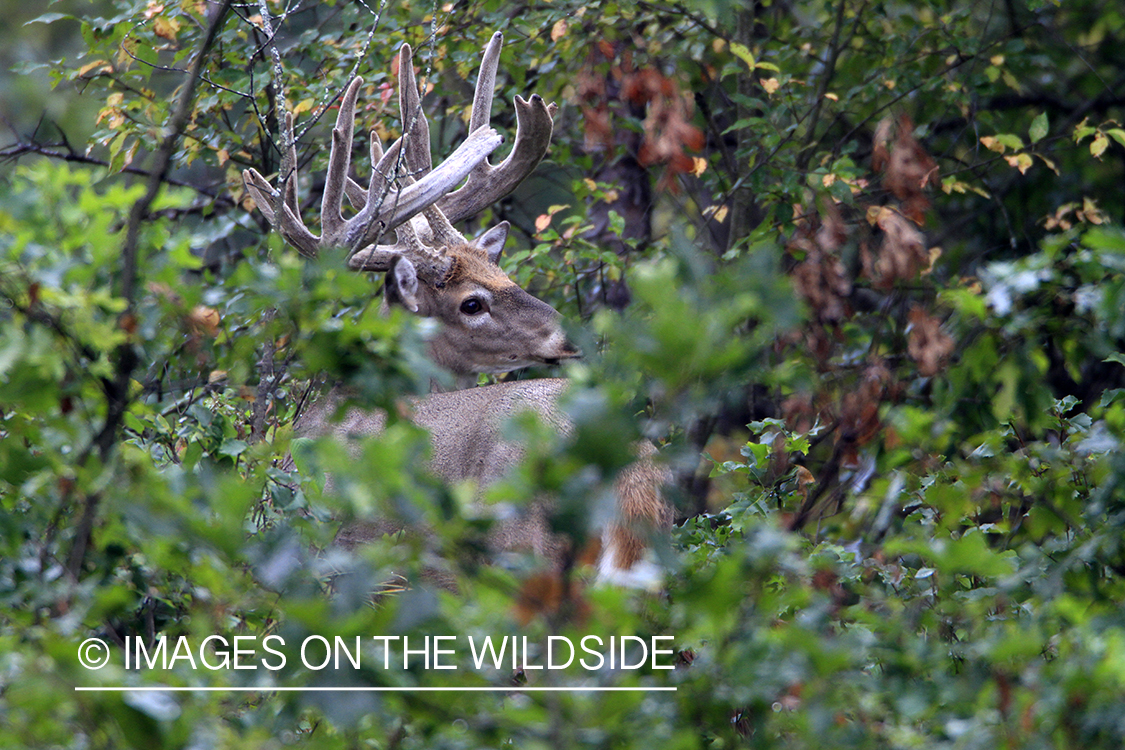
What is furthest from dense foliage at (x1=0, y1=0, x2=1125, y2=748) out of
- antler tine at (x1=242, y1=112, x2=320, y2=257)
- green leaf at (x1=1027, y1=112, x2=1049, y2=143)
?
green leaf at (x1=1027, y1=112, x2=1049, y2=143)

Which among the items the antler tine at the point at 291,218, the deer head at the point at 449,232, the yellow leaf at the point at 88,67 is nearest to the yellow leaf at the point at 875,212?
the deer head at the point at 449,232

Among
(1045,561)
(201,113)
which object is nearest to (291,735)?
(1045,561)

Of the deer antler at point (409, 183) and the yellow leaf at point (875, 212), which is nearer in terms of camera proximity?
the deer antler at point (409, 183)

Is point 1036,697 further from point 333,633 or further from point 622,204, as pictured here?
point 622,204

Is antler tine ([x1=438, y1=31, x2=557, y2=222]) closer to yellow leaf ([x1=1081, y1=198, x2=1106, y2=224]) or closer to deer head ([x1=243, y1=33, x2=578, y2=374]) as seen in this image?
deer head ([x1=243, y1=33, x2=578, y2=374])

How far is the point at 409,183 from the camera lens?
507cm

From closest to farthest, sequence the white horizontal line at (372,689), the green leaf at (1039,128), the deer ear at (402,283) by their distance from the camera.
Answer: the white horizontal line at (372,689)
the deer ear at (402,283)
the green leaf at (1039,128)

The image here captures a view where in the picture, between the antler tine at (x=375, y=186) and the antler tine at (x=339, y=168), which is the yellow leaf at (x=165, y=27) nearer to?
the antler tine at (x=375, y=186)

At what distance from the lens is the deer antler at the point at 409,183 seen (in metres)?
4.45

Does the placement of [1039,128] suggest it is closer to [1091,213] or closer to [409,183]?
[1091,213]

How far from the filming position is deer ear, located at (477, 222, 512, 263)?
17.5 ft

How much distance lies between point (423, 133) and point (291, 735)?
3.64m

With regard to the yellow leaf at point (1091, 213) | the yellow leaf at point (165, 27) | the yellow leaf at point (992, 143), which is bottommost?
the yellow leaf at point (1091, 213)

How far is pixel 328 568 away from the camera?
2.38m
